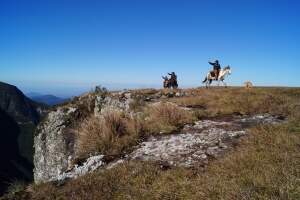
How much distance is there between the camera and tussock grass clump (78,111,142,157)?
1049cm

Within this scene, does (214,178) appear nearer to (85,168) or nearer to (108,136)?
(85,168)

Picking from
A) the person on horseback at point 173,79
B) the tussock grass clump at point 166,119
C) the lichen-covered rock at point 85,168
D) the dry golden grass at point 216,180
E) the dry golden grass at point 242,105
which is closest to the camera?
the dry golden grass at point 216,180

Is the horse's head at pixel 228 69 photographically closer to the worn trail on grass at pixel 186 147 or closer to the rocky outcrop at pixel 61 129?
the rocky outcrop at pixel 61 129

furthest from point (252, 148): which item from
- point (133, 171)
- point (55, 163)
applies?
point (55, 163)

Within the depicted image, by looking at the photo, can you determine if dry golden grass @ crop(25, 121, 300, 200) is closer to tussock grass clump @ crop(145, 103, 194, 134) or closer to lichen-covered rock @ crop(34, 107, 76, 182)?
tussock grass clump @ crop(145, 103, 194, 134)

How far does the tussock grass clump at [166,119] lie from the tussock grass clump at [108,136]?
64 cm

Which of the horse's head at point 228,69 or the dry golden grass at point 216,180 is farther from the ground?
the horse's head at point 228,69

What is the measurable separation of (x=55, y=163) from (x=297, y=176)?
32599 mm

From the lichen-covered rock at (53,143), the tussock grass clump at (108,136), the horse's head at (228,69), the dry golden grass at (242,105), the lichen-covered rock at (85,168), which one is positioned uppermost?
the horse's head at (228,69)

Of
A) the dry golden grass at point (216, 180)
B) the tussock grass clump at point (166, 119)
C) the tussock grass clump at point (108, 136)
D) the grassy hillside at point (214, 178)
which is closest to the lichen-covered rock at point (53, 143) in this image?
the tussock grass clump at point (166, 119)

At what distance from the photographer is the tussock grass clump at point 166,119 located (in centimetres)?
1216

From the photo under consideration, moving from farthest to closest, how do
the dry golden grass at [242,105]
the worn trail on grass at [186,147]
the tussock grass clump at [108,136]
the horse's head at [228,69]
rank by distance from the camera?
the horse's head at [228,69] → the dry golden grass at [242,105] → the tussock grass clump at [108,136] → the worn trail on grass at [186,147]

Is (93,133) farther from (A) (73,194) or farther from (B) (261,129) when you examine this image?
(B) (261,129)

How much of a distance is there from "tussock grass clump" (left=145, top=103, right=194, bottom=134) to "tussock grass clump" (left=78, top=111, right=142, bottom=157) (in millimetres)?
639
